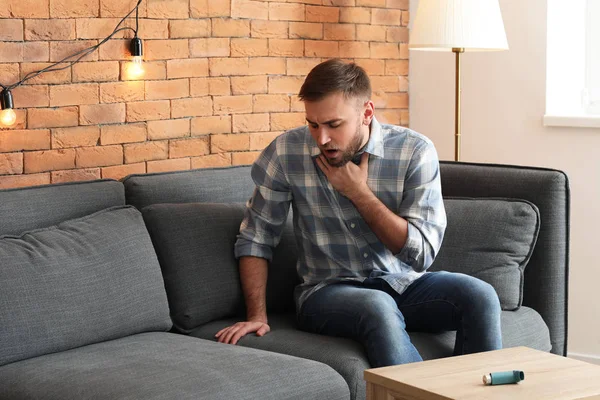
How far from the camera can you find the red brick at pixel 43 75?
3104 millimetres

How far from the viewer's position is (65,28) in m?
3.20

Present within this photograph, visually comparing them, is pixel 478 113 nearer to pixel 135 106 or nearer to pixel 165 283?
pixel 135 106

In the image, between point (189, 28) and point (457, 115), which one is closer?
point (189, 28)

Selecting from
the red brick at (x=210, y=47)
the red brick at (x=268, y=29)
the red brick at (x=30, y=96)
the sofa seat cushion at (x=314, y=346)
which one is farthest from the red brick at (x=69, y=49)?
the sofa seat cushion at (x=314, y=346)

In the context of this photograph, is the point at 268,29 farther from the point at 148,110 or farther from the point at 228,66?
the point at 148,110

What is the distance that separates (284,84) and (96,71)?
3.07 ft

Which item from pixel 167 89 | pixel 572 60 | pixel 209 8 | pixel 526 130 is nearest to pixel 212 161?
pixel 167 89

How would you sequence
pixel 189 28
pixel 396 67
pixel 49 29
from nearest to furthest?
1. pixel 49 29
2. pixel 189 28
3. pixel 396 67

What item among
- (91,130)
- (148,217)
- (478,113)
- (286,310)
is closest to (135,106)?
(91,130)

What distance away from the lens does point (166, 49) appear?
3533 mm

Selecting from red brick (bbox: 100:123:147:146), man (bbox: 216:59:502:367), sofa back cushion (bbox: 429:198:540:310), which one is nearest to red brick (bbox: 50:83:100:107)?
red brick (bbox: 100:123:147:146)

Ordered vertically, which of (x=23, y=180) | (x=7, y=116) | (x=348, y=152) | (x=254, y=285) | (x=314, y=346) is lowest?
(x=314, y=346)

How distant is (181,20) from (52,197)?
3.24 feet

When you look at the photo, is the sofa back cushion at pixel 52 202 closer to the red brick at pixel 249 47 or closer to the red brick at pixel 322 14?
the red brick at pixel 249 47
